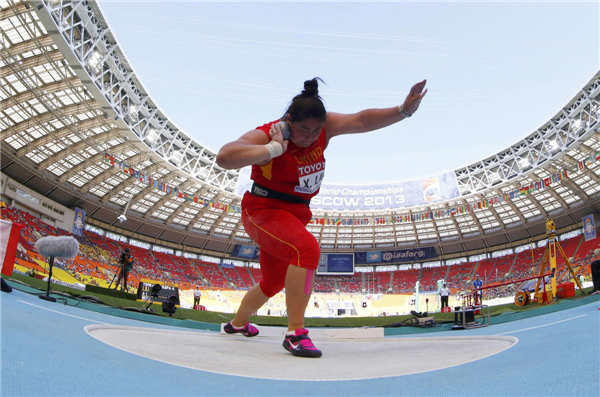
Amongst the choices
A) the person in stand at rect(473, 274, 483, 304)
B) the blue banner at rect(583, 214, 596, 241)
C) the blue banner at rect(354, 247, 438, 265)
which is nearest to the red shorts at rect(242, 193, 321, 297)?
the person in stand at rect(473, 274, 483, 304)

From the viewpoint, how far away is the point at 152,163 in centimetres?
2367

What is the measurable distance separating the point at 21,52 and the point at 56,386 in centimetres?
1855

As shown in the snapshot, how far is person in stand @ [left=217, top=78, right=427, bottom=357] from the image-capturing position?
215 centimetres

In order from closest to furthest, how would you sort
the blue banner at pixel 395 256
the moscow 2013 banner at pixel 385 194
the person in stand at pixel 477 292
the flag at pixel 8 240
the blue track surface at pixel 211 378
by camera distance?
1. the blue track surface at pixel 211 378
2. the flag at pixel 8 240
3. the person in stand at pixel 477 292
4. the moscow 2013 banner at pixel 385 194
5. the blue banner at pixel 395 256

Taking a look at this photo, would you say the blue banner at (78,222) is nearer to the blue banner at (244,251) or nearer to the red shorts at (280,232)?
the blue banner at (244,251)

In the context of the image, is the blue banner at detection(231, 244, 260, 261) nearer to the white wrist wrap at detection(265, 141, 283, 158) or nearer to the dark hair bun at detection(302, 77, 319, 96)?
the dark hair bun at detection(302, 77, 319, 96)

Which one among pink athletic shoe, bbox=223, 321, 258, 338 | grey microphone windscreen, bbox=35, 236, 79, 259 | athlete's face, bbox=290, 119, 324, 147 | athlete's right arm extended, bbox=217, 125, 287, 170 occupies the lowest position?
pink athletic shoe, bbox=223, 321, 258, 338

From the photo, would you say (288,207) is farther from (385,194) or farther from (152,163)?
(385,194)

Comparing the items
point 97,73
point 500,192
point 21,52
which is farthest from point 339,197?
point 21,52

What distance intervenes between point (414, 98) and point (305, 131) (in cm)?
83

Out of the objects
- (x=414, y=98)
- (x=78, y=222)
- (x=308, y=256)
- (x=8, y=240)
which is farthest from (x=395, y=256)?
(x=308, y=256)

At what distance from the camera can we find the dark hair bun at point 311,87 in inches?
96.6

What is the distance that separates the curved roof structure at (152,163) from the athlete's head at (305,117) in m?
13.5

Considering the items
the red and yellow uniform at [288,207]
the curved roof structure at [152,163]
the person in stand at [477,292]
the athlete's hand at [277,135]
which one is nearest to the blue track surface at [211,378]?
the red and yellow uniform at [288,207]
